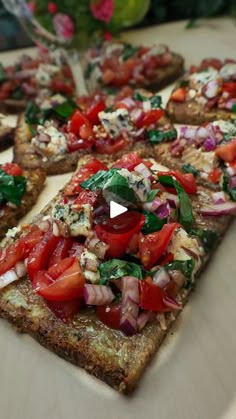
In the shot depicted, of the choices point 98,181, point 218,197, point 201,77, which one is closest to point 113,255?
point 98,181

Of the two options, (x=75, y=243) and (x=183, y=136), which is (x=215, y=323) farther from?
(x=183, y=136)

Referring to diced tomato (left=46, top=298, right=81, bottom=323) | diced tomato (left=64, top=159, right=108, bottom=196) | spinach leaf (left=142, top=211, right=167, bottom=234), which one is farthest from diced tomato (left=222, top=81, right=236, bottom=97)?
diced tomato (left=46, top=298, right=81, bottom=323)

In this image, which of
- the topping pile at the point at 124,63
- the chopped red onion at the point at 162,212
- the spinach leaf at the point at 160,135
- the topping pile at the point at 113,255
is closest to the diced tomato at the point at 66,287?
the topping pile at the point at 113,255

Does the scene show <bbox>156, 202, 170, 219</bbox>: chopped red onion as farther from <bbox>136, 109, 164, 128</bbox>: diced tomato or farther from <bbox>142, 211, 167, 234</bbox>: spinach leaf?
<bbox>136, 109, 164, 128</bbox>: diced tomato

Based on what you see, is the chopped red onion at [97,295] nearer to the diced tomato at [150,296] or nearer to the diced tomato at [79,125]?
the diced tomato at [150,296]

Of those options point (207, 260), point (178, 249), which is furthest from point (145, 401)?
point (207, 260)

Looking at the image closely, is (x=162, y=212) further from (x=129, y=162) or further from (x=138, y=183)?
(x=129, y=162)
